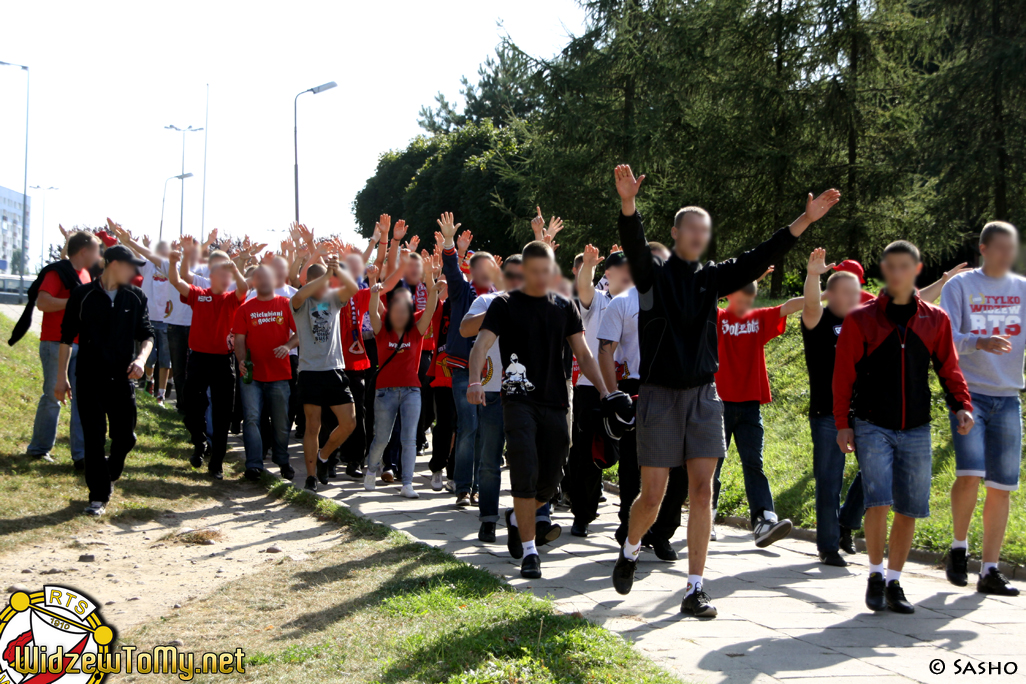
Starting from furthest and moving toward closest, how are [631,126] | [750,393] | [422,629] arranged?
[631,126], [750,393], [422,629]

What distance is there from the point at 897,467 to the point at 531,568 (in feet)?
7.54

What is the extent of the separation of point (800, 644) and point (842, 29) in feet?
71.3

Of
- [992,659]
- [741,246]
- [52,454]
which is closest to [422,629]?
[992,659]

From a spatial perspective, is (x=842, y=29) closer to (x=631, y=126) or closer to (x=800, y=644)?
(x=631, y=126)

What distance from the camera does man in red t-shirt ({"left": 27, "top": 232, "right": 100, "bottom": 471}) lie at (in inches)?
331

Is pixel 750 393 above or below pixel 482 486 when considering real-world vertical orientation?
above

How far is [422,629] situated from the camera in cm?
452

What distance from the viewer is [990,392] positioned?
5832mm

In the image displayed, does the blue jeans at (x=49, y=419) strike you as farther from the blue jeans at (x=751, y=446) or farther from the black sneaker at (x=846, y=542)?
the black sneaker at (x=846, y=542)

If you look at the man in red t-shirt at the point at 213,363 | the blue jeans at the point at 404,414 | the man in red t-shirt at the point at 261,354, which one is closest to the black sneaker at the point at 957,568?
the blue jeans at the point at 404,414

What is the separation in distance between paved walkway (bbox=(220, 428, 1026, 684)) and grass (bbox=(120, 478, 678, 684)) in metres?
0.33

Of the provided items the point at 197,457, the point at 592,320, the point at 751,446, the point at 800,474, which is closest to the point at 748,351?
the point at 751,446

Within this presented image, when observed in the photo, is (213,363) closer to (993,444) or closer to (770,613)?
(770,613)

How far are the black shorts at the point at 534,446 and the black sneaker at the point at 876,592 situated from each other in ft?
6.47
